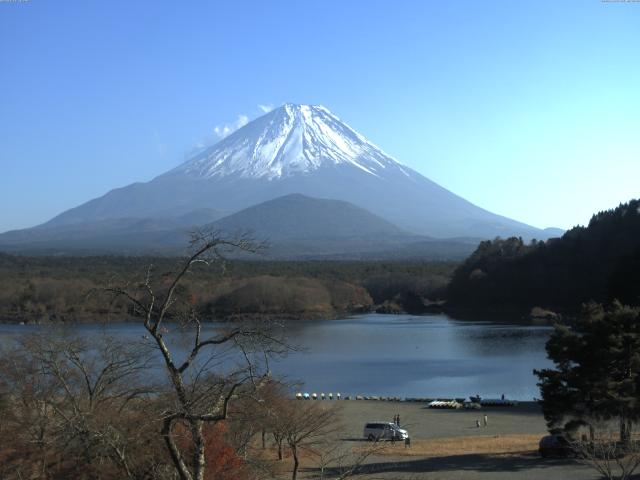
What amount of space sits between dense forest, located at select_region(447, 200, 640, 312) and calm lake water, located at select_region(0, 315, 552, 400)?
6326mm

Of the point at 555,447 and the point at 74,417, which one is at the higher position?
the point at 74,417

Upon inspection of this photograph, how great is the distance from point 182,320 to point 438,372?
20.6 metres

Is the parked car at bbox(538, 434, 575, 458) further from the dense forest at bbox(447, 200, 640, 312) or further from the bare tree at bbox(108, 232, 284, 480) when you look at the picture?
the dense forest at bbox(447, 200, 640, 312)

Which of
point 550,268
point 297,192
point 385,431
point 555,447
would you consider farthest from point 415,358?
point 297,192

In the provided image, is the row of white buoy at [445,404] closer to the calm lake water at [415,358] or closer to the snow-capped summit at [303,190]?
the calm lake water at [415,358]

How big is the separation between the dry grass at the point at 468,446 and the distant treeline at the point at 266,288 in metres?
20.9

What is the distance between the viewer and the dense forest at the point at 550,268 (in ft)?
138

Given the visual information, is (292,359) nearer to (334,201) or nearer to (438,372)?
(438,372)

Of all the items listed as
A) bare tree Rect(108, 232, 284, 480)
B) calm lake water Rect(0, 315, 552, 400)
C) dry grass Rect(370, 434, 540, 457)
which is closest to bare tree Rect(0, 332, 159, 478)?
bare tree Rect(108, 232, 284, 480)

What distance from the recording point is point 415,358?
27.0m

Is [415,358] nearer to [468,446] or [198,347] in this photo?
[468,446]

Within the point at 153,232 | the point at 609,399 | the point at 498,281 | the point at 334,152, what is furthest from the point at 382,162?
the point at 609,399

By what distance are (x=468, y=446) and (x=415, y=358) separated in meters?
14.5

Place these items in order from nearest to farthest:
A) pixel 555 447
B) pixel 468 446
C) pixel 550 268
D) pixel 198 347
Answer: pixel 198 347
pixel 555 447
pixel 468 446
pixel 550 268
